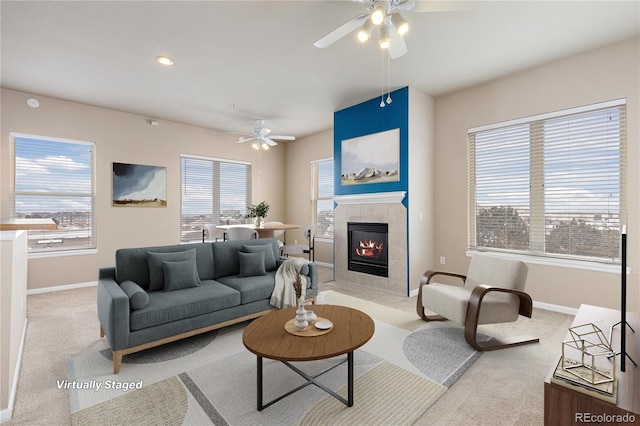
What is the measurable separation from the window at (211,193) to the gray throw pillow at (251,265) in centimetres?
309

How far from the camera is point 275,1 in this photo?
247cm

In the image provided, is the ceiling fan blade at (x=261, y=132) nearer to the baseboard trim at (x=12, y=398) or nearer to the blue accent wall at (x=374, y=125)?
the blue accent wall at (x=374, y=125)

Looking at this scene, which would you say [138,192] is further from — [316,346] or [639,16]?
[639,16]

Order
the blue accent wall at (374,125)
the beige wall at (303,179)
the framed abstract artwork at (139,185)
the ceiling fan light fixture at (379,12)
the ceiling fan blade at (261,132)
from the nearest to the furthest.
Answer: the ceiling fan light fixture at (379,12), the blue accent wall at (374,125), the framed abstract artwork at (139,185), the ceiling fan blade at (261,132), the beige wall at (303,179)

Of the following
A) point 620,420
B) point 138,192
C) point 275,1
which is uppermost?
point 275,1

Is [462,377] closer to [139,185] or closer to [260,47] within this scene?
[260,47]

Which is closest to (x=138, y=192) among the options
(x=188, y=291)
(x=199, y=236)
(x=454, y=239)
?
(x=199, y=236)

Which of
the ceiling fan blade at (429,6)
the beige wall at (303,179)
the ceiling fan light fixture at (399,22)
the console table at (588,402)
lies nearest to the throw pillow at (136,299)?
the console table at (588,402)

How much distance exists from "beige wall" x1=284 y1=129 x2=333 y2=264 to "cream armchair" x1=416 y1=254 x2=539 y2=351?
3.57 metres

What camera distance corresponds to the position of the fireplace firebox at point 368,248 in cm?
461

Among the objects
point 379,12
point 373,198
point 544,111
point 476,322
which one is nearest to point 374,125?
point 373,198

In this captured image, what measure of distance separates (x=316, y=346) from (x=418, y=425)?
28.3 inches

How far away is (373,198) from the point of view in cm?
473

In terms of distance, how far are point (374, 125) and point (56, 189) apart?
5.02 m
